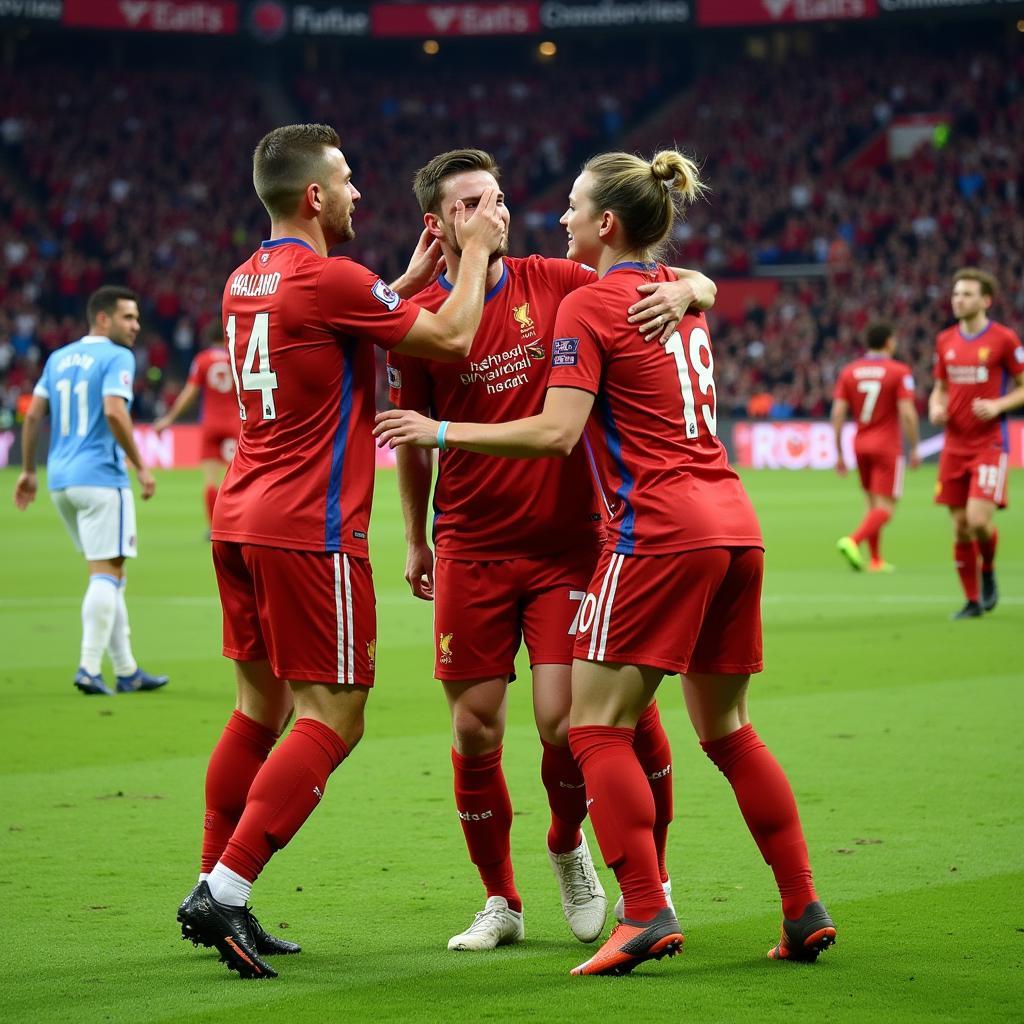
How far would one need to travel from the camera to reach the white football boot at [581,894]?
15.7 feet

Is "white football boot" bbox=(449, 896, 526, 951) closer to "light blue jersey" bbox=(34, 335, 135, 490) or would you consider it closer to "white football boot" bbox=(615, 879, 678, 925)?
"white football boot" bbox=(615, 879, 678, 925)

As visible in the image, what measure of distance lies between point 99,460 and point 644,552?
19.5 ft

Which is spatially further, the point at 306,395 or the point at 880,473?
the point at 880,473

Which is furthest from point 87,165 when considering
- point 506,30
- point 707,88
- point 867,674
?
point 867,674

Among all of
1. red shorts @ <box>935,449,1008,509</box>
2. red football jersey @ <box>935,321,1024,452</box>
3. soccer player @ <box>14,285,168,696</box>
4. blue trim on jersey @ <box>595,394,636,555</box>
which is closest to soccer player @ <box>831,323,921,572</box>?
red football jersey @ <box>935,321,1024,452</box>

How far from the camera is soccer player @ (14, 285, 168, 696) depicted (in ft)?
31.1

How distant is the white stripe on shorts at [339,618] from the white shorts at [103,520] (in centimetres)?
524

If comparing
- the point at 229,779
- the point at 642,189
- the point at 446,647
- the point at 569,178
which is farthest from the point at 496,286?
the point at 569,178

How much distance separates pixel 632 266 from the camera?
4.62 metres

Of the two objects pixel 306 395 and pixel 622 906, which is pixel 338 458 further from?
pixel 622 906

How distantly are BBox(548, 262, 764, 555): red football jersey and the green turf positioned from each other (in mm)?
1201

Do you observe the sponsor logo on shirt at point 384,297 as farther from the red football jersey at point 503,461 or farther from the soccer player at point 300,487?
the red football jersey at point 503,461

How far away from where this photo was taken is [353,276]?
4535 mm

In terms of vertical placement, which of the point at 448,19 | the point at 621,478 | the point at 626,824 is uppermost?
the point at 448,19
